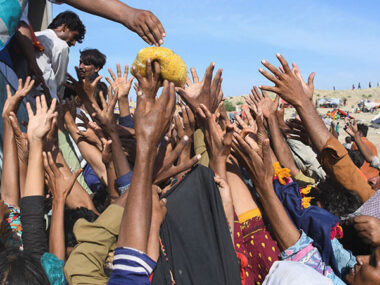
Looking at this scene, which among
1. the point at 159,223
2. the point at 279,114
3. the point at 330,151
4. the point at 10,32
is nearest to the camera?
the point at 159,223

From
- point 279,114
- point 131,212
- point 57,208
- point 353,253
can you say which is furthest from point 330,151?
point 57,208

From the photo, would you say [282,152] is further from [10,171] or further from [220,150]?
[10,171]

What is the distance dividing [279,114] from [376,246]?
180cm

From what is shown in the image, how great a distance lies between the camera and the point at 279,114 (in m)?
3.61

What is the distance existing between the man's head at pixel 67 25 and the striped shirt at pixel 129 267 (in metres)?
3.35

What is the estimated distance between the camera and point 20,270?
154 centimetres

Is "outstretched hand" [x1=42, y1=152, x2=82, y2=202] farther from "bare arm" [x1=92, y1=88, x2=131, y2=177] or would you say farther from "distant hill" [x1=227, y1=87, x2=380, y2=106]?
"distant hill" [x1=227, y1=87, x2=380, y2=106]

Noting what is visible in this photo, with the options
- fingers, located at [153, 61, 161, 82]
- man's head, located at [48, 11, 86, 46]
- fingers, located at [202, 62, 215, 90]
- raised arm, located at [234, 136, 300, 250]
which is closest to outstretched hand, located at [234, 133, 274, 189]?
raised arm, located at [234, 136, 300, 250]

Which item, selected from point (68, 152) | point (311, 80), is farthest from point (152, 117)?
point (68, 152)

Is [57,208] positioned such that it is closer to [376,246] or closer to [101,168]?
[101,168]

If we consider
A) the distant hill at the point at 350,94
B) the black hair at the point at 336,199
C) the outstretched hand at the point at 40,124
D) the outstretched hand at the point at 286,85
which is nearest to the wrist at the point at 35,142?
the outstretched hand at the point at 40,124

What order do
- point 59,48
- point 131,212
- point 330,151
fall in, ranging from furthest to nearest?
point 59,48 < point 330,151 < point 131,212

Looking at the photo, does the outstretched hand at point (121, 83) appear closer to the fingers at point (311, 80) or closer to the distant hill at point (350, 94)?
the fingers at point (311, 80)

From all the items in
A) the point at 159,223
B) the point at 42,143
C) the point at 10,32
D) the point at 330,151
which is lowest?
the point at 159,223
